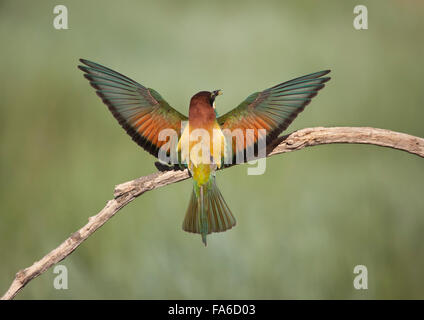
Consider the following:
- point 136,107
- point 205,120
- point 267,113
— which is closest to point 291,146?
point 267,113

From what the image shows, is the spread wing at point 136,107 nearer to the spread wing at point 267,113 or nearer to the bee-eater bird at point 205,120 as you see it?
the bee-eater bird at point 205,120

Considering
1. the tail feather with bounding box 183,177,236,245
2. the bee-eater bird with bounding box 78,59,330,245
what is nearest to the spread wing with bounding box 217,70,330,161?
the bee-eater bird with bounding box 78,59,330,245

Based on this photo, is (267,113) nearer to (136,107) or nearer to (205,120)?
(205,120)

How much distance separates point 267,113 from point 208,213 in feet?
1.18

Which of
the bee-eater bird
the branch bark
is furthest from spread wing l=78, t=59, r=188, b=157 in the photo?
the branch bark

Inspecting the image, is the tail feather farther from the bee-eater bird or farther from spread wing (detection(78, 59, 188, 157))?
spread wing (detection(78, 59, 188, 157))

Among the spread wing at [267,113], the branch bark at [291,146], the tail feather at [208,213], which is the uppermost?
the spread wing at [267,113]

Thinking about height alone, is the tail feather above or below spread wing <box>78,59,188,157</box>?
below

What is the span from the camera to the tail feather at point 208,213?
1.64m

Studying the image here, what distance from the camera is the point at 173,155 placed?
1.64 meters

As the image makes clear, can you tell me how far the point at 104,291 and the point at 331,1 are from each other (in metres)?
2.11

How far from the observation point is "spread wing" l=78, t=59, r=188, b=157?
165 cm

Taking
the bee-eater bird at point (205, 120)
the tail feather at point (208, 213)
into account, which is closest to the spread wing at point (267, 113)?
the bee-eater bird at point (205, 120)

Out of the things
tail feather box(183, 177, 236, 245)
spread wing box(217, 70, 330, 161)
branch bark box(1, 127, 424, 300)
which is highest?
spread wing box(217, 70, 330, 161)
